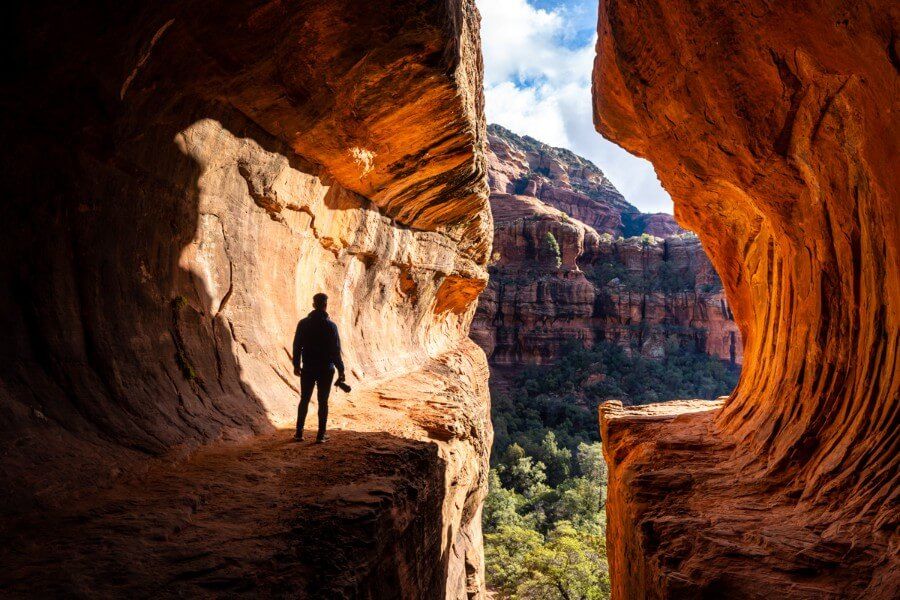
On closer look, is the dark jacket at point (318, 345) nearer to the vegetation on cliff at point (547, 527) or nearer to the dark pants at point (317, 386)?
the dark pants at point (317, 386)

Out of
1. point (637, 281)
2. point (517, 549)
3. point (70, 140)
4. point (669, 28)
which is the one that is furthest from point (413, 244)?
point (637, 281)

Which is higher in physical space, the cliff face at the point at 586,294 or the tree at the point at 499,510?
the cliff face at the point at 586,294

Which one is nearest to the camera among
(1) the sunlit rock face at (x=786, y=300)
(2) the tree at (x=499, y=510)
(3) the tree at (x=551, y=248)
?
(1) the sunlit rock face at (x=786, y=300)

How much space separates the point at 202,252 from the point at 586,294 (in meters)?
45.7

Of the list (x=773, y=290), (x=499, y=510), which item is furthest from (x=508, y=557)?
(x=773, y=290)

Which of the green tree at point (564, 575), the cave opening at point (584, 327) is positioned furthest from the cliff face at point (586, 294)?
the green tree at point (564, 575)

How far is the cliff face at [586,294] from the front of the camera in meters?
46.9

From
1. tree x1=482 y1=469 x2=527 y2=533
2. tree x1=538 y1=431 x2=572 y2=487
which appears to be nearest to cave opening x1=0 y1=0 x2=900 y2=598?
tree x1=482 y1=469 x2=527 y2=533

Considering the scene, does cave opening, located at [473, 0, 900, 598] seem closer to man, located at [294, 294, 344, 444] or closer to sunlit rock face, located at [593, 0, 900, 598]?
sunlit rock face, located at [593, 0, 900, 598]

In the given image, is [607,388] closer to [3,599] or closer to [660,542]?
[660,542]

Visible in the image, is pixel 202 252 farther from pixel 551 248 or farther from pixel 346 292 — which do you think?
pixel 551 248

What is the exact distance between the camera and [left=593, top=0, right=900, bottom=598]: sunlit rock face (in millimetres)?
3578

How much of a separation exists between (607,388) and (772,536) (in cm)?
4061

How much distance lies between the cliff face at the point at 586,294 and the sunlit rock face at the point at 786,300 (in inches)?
1538
